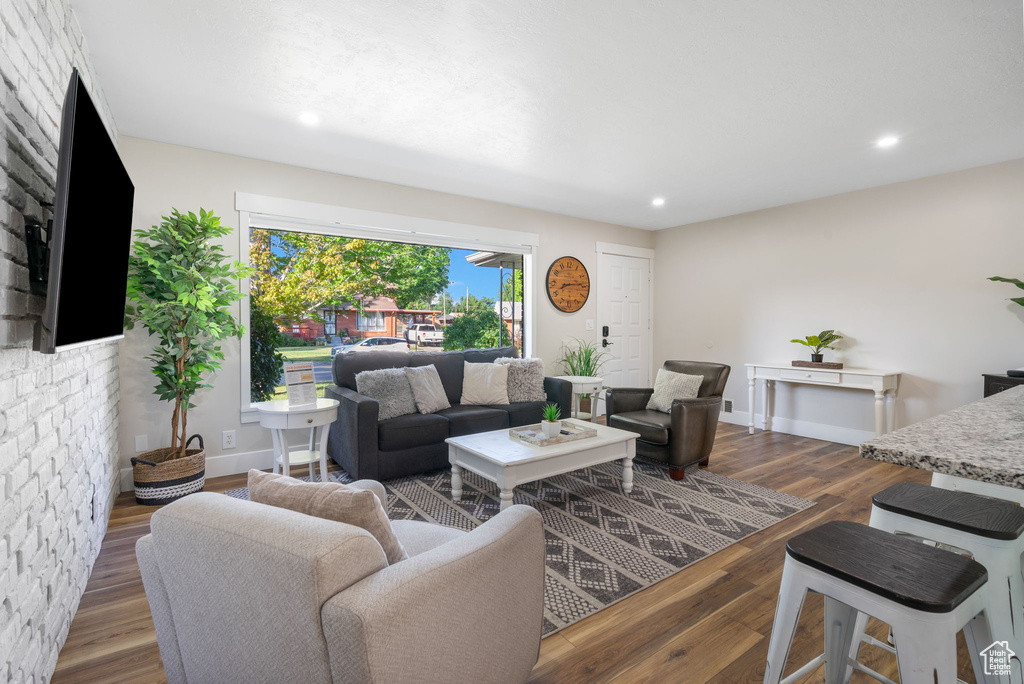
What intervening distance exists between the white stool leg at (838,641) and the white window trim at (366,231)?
147 inches

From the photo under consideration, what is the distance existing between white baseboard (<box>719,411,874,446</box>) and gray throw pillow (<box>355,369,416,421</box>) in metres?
3.91

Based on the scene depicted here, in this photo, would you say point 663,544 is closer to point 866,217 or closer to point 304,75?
point 304,75

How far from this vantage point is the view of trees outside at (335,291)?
3945 millimetres

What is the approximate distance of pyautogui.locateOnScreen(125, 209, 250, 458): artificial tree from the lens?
2922 mm

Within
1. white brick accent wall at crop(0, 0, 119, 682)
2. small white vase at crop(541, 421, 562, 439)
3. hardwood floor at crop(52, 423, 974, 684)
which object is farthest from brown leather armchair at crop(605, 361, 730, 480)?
white brick accent wall at crop(0, 0, 119, 682)

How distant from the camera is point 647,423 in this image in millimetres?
3648

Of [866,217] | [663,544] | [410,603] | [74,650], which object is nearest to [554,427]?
[663,544]

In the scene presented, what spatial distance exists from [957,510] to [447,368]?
11.6ft

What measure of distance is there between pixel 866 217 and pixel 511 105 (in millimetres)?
3808

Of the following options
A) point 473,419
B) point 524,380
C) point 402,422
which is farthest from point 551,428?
point 524,380

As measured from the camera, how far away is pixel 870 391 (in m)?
4.53

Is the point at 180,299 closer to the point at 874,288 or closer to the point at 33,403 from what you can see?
the point at 33,403

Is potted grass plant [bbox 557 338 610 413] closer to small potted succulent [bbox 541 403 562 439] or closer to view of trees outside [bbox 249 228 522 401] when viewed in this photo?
view of trees outside [bbox 249 228 522 401]

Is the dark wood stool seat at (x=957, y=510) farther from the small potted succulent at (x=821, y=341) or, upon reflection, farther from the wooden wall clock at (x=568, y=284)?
the wooden wall clock at (x=568, y=284)
